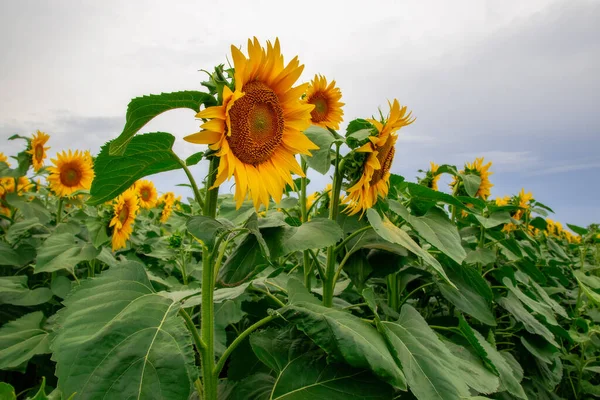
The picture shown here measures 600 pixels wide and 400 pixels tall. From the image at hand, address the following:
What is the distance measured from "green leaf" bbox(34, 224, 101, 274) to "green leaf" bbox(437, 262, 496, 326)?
1.49 m

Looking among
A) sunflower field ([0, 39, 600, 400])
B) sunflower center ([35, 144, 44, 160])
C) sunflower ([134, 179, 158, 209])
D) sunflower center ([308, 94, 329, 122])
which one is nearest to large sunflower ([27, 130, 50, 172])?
sunflower center ([35, 144, 44, 160])

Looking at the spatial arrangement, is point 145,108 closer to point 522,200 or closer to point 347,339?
point 347,339

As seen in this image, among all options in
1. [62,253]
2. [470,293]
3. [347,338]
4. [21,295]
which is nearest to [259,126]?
[347,338]

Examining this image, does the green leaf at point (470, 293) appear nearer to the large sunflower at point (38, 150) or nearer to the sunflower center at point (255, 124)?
the sunflower center at point (255, 124)

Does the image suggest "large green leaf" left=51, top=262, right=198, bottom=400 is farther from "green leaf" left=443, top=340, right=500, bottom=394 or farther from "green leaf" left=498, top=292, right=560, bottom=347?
"green leaf" left=498, top=292, right=560, bottom=347

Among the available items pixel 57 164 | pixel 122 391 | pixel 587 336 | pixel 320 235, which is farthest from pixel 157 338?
pixel 57 164

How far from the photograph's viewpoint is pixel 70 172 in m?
3.43

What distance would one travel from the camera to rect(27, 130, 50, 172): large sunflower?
10.9 ft

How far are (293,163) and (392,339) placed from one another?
0.54 meters

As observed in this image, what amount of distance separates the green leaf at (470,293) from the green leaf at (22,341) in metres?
1.52

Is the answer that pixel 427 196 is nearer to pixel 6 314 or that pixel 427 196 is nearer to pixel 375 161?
pixel 375 161

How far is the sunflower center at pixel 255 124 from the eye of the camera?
4.07ft

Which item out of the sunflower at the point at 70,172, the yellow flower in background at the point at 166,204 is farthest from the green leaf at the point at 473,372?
the yellow flower in background at the point at 166,204

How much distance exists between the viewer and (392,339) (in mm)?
1169
